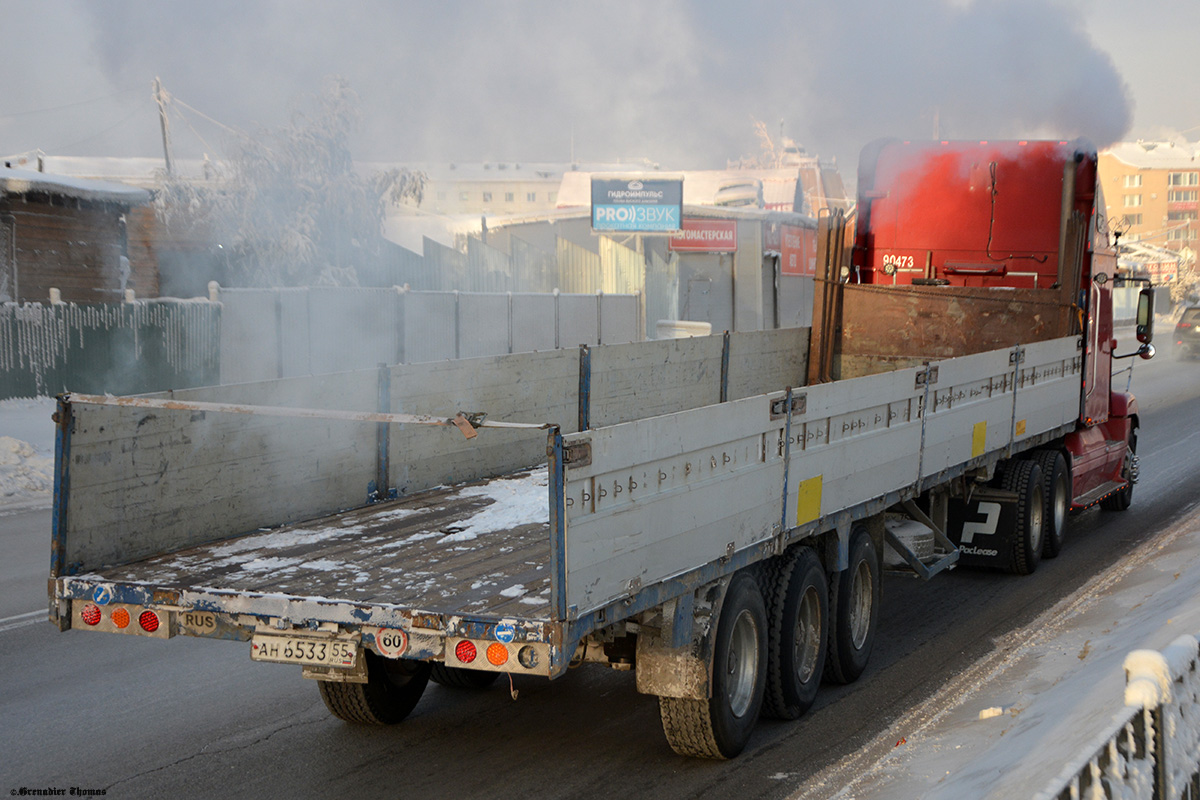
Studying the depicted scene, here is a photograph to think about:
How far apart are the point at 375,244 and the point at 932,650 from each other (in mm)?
30163

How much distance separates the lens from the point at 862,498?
22.6 feet

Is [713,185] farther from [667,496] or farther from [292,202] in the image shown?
[667,496]

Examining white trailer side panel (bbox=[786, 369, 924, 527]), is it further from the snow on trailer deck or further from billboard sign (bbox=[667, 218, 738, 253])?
billboard sign (bbox=[667, 218, 738, 253])

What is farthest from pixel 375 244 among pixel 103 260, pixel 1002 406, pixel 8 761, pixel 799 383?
pixel 8 761

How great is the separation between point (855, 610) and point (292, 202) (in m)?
30.4

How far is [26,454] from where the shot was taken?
14820mm

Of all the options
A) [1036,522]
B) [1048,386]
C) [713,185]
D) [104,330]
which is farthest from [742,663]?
[713,185]

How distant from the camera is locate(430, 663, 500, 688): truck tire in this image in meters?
6.84

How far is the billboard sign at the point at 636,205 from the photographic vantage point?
117ft

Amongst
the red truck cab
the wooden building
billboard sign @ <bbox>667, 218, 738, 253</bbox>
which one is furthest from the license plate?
billboard sign @ <bbox>667, 218, 738, 253</bbox>

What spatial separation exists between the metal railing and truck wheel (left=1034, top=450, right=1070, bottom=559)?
6.35 meters

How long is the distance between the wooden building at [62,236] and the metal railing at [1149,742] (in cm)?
2011

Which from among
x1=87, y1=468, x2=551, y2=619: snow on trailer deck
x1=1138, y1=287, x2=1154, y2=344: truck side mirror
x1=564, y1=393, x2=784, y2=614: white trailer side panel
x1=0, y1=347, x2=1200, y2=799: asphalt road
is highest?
x1=1138, y1=287, x2=1154, y2=344: truck side mirror

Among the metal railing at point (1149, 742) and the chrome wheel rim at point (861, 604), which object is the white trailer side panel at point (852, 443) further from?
the metal railing at point (1149, 742)
